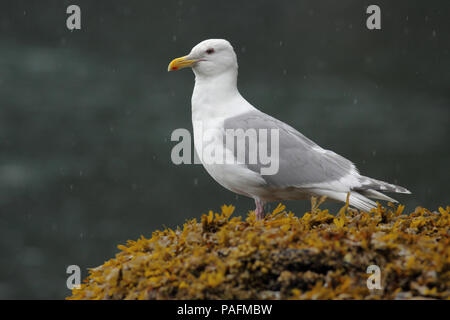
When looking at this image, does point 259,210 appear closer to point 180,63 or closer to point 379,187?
point 379,187

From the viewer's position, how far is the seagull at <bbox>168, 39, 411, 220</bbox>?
4566 mm

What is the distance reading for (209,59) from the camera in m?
5.05

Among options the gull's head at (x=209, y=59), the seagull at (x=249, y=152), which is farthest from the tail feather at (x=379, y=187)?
the gull's head at (x=209, y=59)

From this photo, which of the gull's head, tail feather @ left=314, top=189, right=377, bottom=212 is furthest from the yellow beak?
tail feather @ left=314, top=189, right=377, bottom=212

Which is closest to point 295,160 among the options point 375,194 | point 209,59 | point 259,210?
point 259,210

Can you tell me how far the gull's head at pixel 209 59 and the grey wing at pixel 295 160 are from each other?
0.51 meters

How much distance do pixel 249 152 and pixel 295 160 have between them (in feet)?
1.27

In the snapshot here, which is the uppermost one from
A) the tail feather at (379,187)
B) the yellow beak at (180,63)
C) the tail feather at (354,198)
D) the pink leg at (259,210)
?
the yellow beak at (180,63)

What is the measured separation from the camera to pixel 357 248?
310cm

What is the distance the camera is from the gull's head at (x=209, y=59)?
5.02 metres

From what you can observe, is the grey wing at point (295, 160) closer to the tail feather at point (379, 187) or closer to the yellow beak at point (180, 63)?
the tail feather at point (379, 187)

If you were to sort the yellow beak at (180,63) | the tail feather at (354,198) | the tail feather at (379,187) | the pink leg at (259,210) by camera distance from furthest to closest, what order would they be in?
1. the yellow beak at (180,63)
2. the pink leg at (259,210)
3. the tail feather at (379,187)
4. the tail feather at (354,198)

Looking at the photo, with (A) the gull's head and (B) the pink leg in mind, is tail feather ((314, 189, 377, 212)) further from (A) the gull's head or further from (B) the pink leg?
(A) the gull's head
